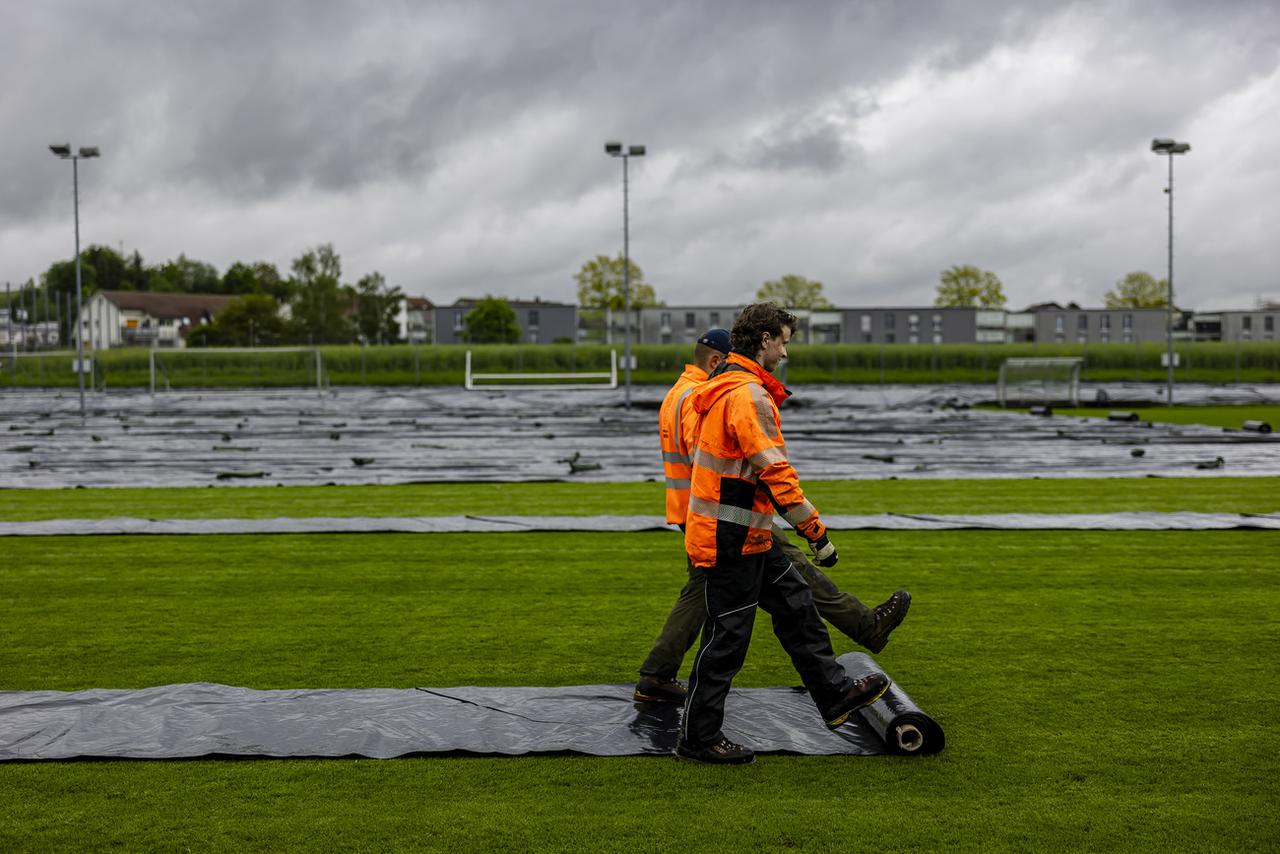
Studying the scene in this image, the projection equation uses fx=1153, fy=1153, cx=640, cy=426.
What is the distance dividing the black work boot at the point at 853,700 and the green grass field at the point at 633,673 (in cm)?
19

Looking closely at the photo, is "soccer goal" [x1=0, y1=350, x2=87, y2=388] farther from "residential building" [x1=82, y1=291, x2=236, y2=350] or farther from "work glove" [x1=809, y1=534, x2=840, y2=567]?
"work glove" [x1=809, y1=534, x2=840, y2=567]

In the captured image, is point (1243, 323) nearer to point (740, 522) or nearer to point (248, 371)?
point (248, 371)

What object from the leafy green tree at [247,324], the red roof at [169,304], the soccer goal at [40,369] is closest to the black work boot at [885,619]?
the soccer goal at [40,369]

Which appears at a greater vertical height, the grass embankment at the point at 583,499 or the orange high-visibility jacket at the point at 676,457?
the orange high-visibility jacket at the point at 676,457

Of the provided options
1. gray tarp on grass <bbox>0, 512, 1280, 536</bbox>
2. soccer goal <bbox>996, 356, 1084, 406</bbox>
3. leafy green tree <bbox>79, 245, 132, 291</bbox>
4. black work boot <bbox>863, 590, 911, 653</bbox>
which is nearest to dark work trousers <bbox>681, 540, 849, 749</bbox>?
black work boot <bbox>863, 590, 911, 653</bbox>

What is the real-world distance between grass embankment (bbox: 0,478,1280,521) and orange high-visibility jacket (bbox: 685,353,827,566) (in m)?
8.25

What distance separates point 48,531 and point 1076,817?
10862 mm

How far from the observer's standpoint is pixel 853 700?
5195 mm

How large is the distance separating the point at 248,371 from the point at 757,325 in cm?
6434

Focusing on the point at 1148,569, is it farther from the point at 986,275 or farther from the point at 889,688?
the point at 986,275

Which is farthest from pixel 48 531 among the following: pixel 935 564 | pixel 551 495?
pixel 935 564

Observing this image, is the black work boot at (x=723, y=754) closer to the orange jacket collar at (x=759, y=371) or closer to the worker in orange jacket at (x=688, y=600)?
the worker in orange jacket at (x=688, y=600)

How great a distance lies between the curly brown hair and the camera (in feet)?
16.5

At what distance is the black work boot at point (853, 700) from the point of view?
17.0 feet
